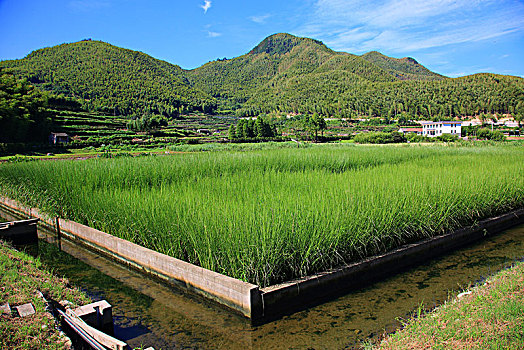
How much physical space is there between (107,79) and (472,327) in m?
148

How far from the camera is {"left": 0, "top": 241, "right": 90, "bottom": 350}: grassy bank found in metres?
3.15

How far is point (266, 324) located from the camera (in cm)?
432

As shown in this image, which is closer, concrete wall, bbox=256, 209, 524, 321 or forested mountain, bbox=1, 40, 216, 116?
concrete wall, bbox=256, 209, 524, 321

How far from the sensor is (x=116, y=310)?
15.8 feet

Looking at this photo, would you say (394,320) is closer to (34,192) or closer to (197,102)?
(34,192)

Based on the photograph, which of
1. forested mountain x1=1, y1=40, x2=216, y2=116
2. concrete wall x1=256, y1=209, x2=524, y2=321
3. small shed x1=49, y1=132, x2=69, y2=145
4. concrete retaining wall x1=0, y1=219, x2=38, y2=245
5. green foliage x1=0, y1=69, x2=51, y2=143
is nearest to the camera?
concrete wall x1=256, y1=209, x2=524, y2=321

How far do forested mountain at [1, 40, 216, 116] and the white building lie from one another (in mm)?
75980

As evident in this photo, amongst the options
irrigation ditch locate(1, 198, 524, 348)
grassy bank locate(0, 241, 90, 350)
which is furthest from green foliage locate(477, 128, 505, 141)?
grassy bank locate(0, 241, 90, 350)

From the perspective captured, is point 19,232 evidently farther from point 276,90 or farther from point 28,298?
point 276,90

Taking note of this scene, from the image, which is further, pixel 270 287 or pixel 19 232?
pixel 19 232

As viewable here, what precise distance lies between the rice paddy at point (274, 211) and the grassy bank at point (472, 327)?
→ 168cm

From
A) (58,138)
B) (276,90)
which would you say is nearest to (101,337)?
(58,138)

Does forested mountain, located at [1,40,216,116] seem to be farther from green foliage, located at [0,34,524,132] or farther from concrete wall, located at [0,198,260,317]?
concrete wall, located at [0,198,260,317]

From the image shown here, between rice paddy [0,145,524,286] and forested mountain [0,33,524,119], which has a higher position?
forested mountain [0,33,524,119]
